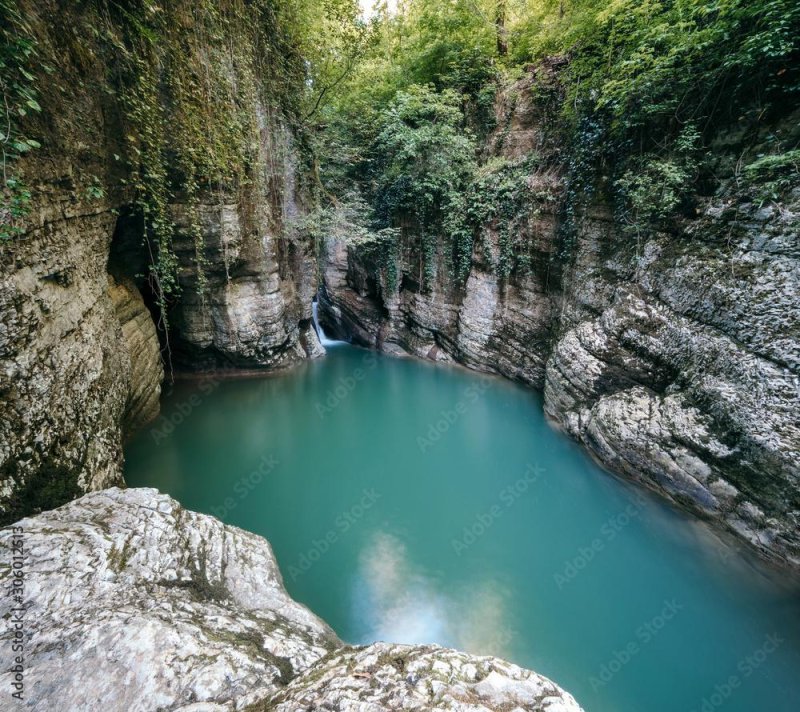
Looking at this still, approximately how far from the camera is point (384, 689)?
1.69m

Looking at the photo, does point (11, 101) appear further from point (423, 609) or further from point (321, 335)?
point (321, 335)

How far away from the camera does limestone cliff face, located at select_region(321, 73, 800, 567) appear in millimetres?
3959

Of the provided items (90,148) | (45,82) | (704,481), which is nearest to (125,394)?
(90,148)

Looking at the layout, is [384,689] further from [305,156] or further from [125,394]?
[305,156]

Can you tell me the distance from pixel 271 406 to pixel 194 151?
5281mm
